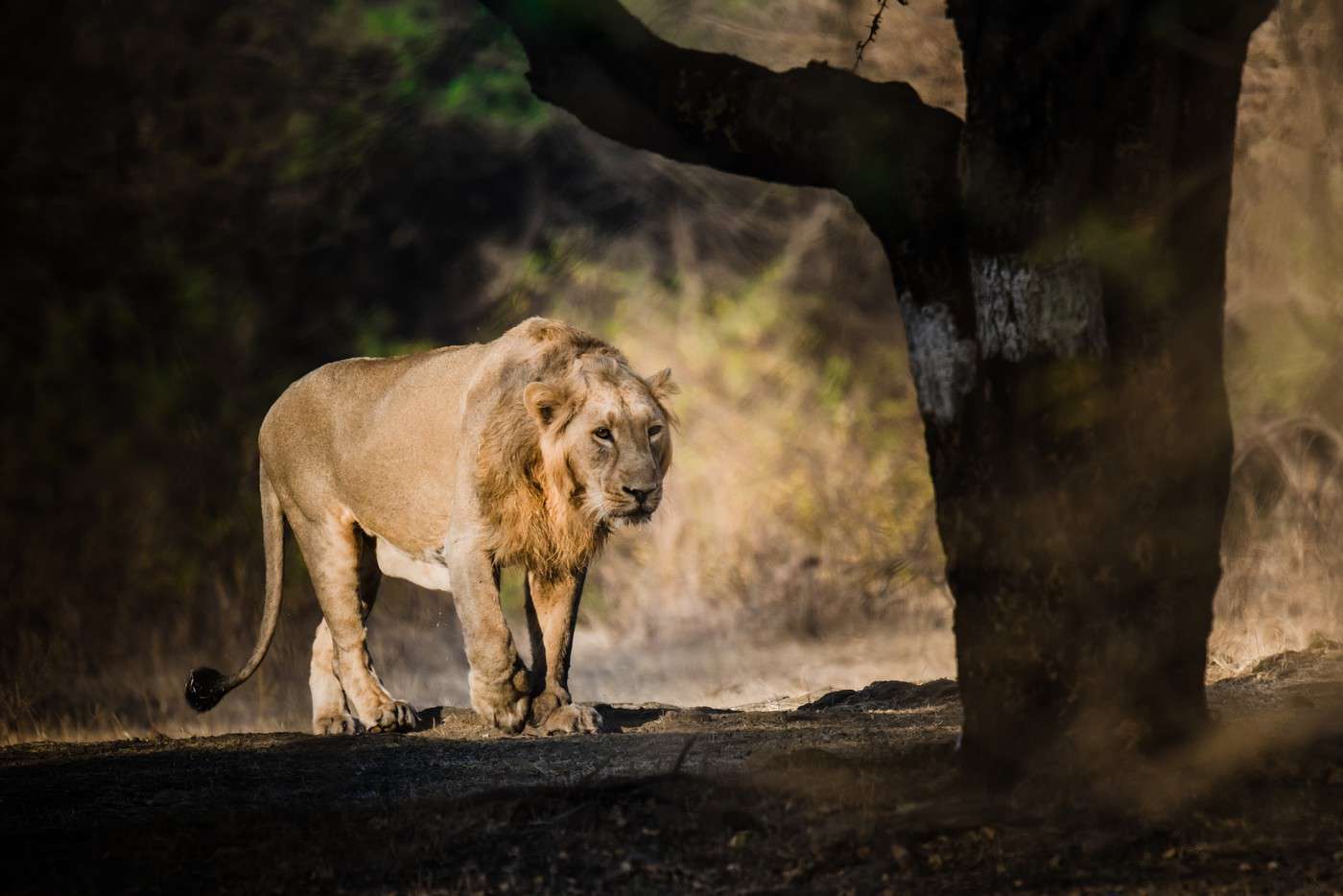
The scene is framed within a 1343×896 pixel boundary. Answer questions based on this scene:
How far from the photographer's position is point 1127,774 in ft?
12.5

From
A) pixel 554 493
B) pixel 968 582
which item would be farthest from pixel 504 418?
pixel 968 582

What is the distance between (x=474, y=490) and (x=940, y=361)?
3.09 m

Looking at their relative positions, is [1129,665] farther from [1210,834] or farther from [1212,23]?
[1212,23]

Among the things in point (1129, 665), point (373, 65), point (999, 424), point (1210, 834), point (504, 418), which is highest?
point (373, 65)

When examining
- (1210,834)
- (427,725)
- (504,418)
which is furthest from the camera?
→ (427,725)

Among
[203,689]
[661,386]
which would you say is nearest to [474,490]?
[661,386]

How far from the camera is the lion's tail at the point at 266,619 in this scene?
294 inches

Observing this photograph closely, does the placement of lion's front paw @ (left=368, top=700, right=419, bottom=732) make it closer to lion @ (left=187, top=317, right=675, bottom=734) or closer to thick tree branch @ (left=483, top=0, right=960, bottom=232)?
lion @ (left=187, top=317, right=675, bottom=734)

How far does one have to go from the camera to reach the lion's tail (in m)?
7.48

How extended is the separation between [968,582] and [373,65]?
7490 millimetres

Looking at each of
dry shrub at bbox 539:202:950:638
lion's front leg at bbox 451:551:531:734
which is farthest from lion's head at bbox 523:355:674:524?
dry shrub at bbox 539:202:950:638

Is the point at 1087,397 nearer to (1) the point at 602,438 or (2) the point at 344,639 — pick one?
(1) the point at 602,438

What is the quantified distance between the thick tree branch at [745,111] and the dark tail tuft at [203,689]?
158 inches

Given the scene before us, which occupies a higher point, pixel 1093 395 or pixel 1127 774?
pixel 1093 395
